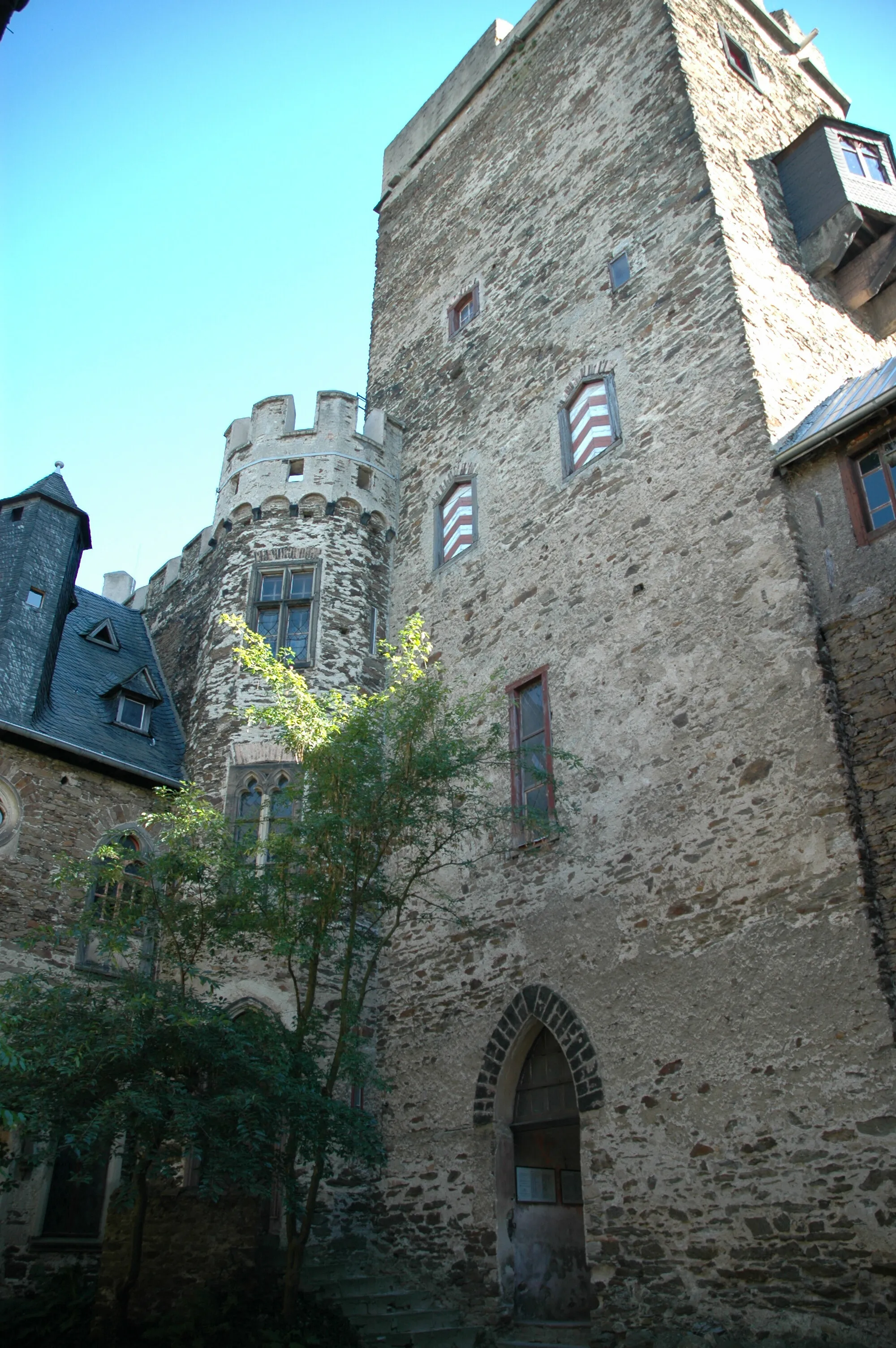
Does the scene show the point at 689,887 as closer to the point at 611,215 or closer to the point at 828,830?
the point at 828,830

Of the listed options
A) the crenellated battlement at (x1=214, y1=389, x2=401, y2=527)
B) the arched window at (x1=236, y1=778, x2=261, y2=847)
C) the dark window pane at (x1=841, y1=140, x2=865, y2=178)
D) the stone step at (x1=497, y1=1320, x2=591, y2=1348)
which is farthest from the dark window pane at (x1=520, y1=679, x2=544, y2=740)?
the dark window pane at (x1=841, y1=140, x2=865, y2=178)

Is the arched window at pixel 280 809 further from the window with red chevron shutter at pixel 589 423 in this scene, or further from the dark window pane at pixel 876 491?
the dark window pane at pixel 876 491

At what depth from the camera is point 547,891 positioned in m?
10.3

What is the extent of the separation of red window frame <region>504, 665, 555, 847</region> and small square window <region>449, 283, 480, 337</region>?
23.1ft

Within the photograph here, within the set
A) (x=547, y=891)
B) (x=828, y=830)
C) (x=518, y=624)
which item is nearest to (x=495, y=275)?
(x=518, y=624)

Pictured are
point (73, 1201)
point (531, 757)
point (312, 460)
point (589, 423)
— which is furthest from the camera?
point (312, 460)

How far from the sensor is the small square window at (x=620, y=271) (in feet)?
42.4

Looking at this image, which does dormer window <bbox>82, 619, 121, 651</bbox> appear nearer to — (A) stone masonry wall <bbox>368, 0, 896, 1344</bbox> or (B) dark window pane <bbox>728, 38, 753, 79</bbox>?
(A) stone masonry wall <bbox>368, 0, 896, 1344</bbox>

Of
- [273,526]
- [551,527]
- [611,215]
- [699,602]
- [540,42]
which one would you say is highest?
[540,42]

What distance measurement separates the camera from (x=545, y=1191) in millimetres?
9812

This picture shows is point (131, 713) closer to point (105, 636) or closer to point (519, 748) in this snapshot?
point (105, 636)

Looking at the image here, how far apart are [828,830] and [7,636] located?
10.3m

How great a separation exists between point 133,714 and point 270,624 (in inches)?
91.1

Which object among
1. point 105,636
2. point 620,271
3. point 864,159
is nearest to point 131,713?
point 105,636
